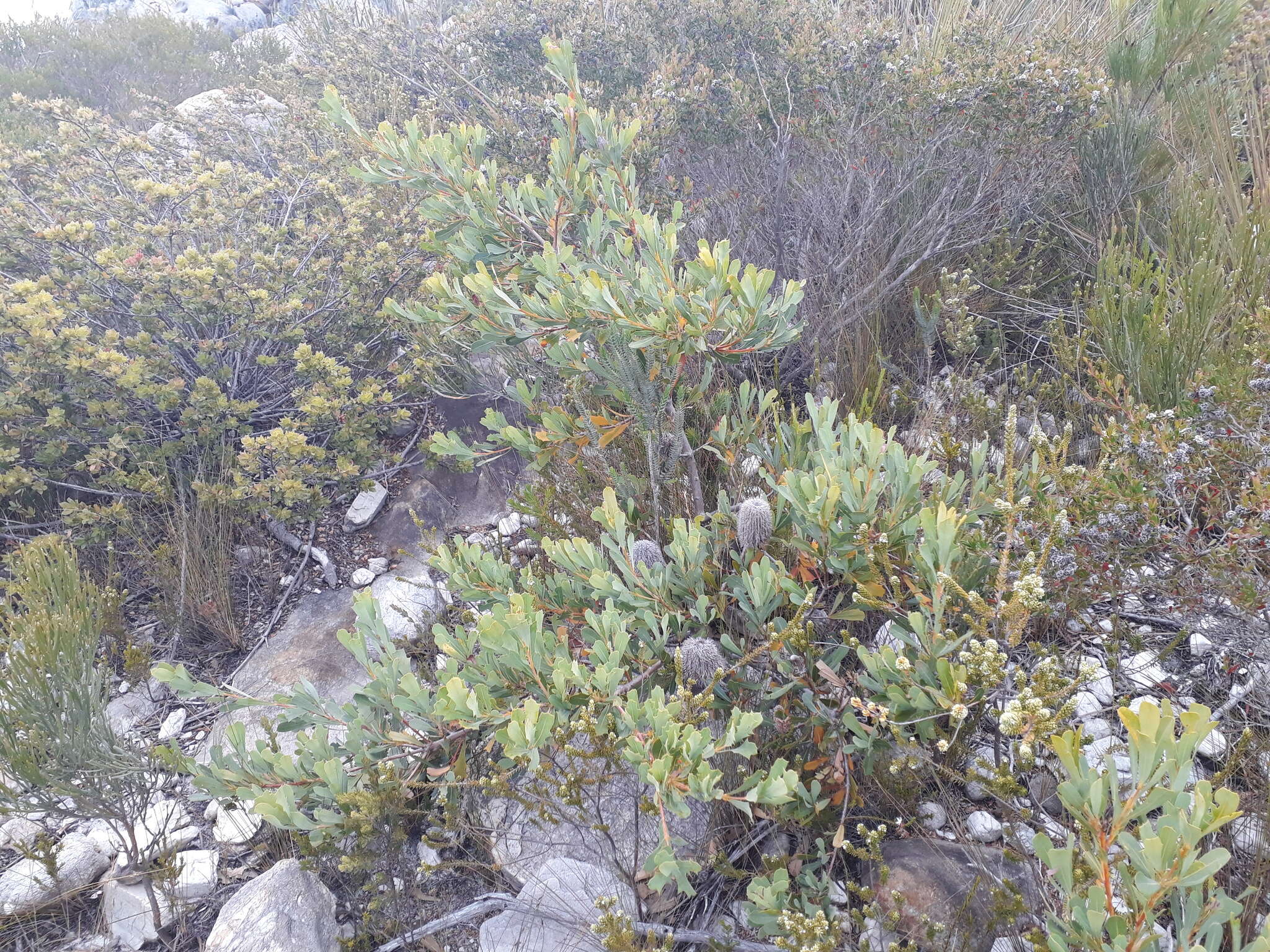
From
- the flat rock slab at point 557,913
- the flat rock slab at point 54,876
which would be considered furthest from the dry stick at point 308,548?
the flat rock slab at point 557,913

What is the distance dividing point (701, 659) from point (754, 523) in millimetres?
367

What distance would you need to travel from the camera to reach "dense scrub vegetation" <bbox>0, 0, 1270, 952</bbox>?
1.54 meters

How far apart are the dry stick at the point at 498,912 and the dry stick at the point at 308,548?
5.61ft

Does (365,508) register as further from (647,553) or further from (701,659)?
(701,659)

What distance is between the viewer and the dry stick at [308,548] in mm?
3307

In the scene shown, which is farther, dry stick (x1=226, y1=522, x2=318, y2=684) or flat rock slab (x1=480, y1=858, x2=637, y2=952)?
dry stick (x1=226, y1=522, x2=318, y2=684)

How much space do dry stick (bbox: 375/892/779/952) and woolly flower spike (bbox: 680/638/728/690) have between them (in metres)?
0.53

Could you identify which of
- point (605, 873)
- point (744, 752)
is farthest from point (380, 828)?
point (744, 752)

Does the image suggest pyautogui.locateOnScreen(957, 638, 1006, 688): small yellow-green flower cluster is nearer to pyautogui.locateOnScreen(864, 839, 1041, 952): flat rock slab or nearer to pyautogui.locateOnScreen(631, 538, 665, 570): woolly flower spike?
pyautogui.locateOnScreen(864, 839, 1041, 952): flat rock slab

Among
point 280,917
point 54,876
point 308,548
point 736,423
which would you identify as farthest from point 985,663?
point 308,548

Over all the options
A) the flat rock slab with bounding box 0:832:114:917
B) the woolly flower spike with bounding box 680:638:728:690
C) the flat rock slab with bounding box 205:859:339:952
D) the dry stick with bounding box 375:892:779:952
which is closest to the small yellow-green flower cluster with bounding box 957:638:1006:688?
the woolly flower spike with bounding box 680:638:728:690

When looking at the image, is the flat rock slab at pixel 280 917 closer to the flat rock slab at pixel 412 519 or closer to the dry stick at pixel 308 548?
the dry stick at pixel 308 548

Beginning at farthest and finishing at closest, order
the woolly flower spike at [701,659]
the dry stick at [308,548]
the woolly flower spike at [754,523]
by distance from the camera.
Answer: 1. the dry stick at [308,548]
2. the woolly flower spike at [754,523]
3. the woolly flower spike at [701,659]

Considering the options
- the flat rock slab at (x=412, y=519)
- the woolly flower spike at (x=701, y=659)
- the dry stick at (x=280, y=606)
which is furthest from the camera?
the flat rock slab at (x=412, y=519)
